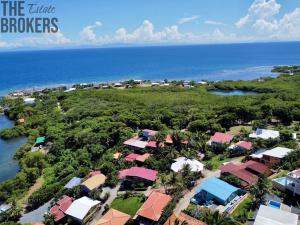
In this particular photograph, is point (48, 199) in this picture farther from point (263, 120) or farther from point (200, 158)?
point (263, 120)

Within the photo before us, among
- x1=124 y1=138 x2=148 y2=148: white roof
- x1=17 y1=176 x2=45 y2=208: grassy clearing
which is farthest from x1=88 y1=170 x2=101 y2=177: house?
x1=124 y1=138 x2=148 y2=148: white roof

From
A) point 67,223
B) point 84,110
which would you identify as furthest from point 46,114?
point 67,223

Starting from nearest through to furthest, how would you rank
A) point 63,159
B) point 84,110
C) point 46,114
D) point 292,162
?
point 292,162 → point 63,159 → point 84,110 → point 46,114

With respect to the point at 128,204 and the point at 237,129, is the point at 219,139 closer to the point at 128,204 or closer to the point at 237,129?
the point at 237,129

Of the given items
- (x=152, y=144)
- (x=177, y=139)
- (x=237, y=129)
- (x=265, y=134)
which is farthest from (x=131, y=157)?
(x=237, y=129)

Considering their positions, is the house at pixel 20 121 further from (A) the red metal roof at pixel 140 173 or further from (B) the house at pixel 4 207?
(A) the red metal roof at pixel 140 173
